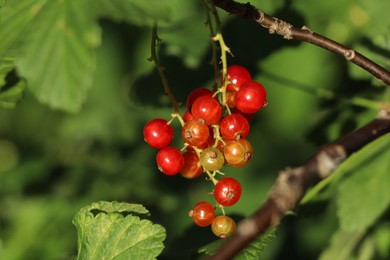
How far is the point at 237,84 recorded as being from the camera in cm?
211

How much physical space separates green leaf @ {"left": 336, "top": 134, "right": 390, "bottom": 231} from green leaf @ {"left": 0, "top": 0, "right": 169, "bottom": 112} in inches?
43.0

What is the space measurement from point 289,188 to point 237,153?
0.68 meters

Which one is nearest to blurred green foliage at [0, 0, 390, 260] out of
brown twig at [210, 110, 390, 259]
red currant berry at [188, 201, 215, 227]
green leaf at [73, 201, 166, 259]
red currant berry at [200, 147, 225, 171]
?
red currant berry at [188, 201, 215, 227]

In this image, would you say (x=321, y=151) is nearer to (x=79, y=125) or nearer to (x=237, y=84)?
(x=237, y=84)

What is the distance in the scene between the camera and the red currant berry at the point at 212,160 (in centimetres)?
190

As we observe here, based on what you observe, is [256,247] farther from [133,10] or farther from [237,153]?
[133,10]

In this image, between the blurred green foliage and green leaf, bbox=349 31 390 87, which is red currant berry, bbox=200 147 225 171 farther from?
green leaf, bbox=349 31 390 87

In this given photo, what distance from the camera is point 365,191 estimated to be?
2.90 meters

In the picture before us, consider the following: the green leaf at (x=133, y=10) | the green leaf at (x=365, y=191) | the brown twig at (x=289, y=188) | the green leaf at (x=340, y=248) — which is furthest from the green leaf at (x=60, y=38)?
the green leaf at (x=340, y=248)

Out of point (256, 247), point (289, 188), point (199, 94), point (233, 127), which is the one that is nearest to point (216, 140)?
point (233, 127)

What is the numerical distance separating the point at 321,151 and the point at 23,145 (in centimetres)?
383

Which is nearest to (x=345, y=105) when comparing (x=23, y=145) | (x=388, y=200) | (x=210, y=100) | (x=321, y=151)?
(x=388, y=200)

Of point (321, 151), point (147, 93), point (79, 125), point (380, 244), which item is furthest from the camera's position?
point (79, 125)

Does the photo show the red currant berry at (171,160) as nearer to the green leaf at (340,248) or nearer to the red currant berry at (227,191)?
the red currant berry at (227,191)
